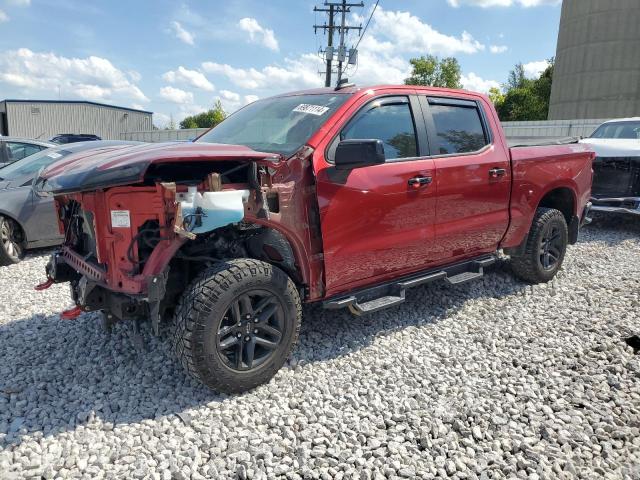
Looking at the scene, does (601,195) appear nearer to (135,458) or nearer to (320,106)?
(320,106)

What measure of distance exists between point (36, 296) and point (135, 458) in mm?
3078

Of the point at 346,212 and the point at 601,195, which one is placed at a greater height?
the point at 346,212

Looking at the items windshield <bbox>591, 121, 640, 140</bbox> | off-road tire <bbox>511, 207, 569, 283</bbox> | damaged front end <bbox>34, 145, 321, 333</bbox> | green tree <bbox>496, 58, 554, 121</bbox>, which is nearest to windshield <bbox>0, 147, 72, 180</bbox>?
damaged front end <bbox>34, 145, 321, 333</bbox>

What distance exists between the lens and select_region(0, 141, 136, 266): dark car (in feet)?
20.0

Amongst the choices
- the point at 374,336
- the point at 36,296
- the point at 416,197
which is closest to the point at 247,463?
the point at 374,336

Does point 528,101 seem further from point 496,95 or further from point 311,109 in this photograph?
point 311,109

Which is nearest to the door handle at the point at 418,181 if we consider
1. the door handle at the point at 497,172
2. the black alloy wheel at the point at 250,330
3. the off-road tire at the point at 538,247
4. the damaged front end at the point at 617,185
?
the door handle at the point at 497,172

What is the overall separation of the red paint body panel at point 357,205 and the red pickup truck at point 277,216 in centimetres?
1

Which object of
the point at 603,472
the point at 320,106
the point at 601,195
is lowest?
the point at 603,472

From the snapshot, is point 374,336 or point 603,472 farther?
point 374,336

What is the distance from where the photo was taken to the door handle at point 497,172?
14.5 ft

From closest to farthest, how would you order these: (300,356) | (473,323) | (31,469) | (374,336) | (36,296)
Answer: (31,469) < (300,356) < (374,336) < (473,323) < (36,296)

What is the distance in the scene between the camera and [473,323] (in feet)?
14.2

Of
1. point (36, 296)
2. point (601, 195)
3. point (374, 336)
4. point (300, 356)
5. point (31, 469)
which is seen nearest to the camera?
point (31, 469)
